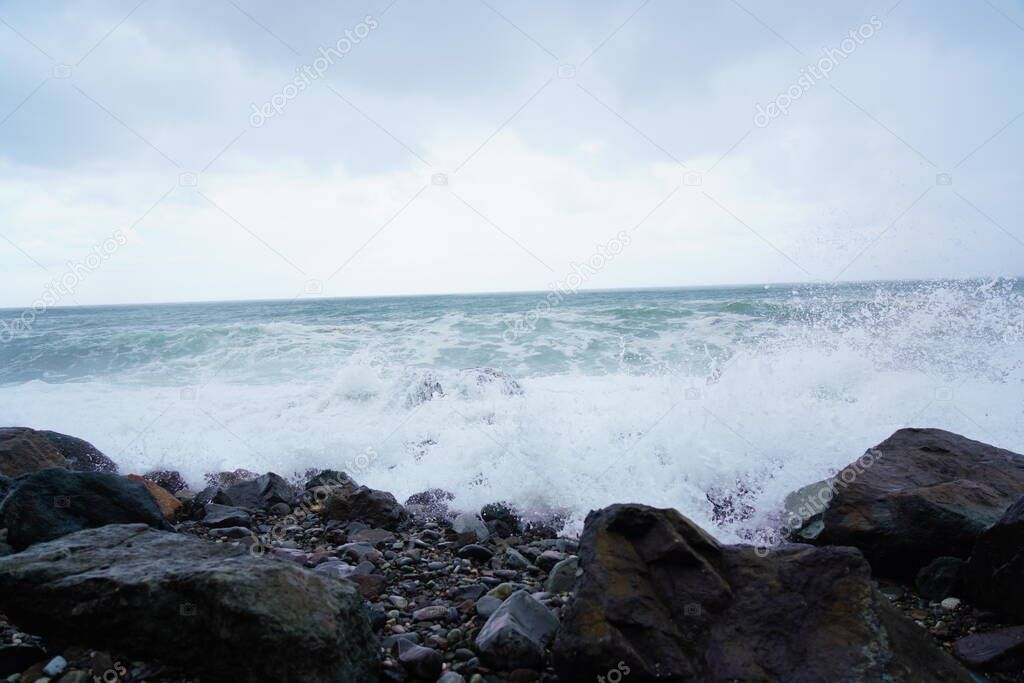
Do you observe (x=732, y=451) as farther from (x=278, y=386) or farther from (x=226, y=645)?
(x=278, y=386)

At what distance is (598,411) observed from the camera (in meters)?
7.03

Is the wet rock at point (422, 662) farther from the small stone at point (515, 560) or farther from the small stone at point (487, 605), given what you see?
the small stone at point (515, 560)

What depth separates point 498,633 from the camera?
2.55 m

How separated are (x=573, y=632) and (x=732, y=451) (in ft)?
12.2

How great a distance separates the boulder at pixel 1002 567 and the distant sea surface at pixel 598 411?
157 cm

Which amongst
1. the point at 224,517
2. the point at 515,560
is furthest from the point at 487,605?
the point at 224,517

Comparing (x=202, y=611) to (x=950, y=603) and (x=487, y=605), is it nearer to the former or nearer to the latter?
(x=487, y=605)

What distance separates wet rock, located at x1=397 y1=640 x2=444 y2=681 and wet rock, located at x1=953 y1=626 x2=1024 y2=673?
2327 mm

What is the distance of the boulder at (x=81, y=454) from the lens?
6.35 metres

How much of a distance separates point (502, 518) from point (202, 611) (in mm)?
2978

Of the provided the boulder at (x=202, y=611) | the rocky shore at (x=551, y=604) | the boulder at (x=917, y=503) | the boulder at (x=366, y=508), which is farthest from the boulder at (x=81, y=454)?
the boulder at (x=917, y=503)

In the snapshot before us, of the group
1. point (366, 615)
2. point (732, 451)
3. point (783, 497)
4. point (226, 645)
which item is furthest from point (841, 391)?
point (226, 645)

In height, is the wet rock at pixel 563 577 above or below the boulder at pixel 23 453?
below

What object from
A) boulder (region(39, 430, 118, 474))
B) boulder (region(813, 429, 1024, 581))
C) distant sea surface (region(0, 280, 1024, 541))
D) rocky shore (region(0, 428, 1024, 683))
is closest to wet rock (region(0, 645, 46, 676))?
rocky shore (region(0, 428, 1024, 683))
